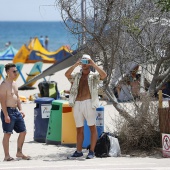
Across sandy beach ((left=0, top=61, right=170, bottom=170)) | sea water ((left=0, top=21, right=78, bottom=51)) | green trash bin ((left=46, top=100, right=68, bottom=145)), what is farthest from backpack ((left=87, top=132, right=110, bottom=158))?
sea water ((left=0, top=21, right=78, bottom=51))

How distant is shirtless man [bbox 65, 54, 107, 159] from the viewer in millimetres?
9852

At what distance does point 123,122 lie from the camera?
10773mm

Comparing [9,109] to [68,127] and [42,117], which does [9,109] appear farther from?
[42,117]

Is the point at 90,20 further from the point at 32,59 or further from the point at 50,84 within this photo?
the point at 32,59

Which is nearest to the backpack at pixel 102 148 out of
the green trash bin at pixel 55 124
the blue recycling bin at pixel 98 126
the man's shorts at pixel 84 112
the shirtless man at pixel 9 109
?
the man's shorts at pixel 84 112

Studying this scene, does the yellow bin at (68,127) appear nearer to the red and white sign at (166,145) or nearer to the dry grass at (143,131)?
the dry grass at (143,131)

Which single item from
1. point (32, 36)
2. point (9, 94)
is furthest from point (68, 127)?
point (32, 36)

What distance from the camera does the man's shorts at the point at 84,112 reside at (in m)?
9.84

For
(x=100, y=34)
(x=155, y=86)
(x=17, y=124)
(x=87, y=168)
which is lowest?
(x=87, y=168)

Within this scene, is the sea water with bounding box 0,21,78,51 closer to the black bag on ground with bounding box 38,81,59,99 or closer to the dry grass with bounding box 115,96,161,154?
the dry grass with bounding box 115,96,161,154

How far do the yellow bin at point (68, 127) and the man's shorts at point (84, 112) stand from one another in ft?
4.23

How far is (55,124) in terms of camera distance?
11.5 m

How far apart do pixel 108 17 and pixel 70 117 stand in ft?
6.26

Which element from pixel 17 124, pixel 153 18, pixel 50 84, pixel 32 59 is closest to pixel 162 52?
pixel 153 18
